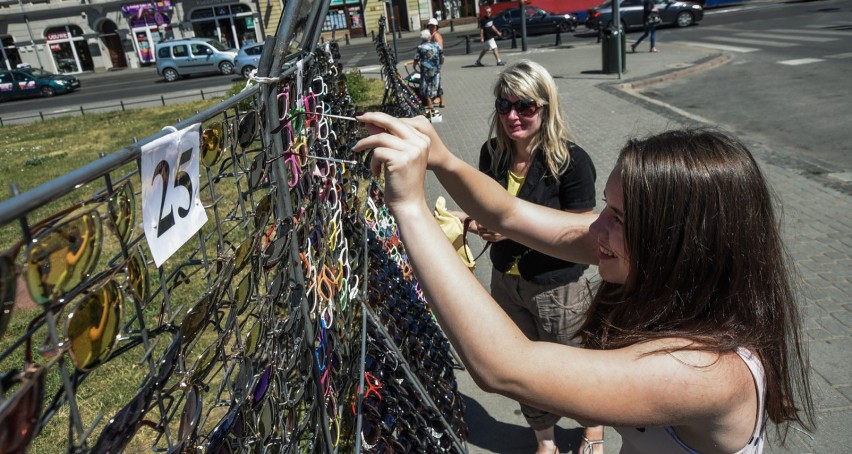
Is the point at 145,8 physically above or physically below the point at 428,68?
above

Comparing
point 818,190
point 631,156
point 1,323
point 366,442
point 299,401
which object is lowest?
point 818,190

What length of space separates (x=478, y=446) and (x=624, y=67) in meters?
13.4

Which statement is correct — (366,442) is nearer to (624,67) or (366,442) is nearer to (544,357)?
(544,357)

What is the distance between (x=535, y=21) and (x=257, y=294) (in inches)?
1109

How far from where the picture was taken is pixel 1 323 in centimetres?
69

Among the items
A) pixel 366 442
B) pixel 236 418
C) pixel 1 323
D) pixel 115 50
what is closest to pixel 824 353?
pixel 366 442

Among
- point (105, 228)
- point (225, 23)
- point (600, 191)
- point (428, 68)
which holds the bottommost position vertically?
point (600, 191)

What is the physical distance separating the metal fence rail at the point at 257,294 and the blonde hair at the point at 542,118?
727 mm

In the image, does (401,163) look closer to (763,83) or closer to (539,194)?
(539,194)

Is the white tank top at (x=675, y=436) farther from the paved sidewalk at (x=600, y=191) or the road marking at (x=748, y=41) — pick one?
the road marking at (x=748, y=41)

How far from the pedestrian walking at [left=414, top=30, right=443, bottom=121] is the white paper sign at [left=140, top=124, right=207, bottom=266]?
10458 mm

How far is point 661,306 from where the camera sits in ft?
4.81

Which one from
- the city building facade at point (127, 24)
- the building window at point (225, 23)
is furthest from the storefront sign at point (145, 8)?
the building window at point (225, 23)

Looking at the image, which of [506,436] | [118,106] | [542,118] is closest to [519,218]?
[542,118]
